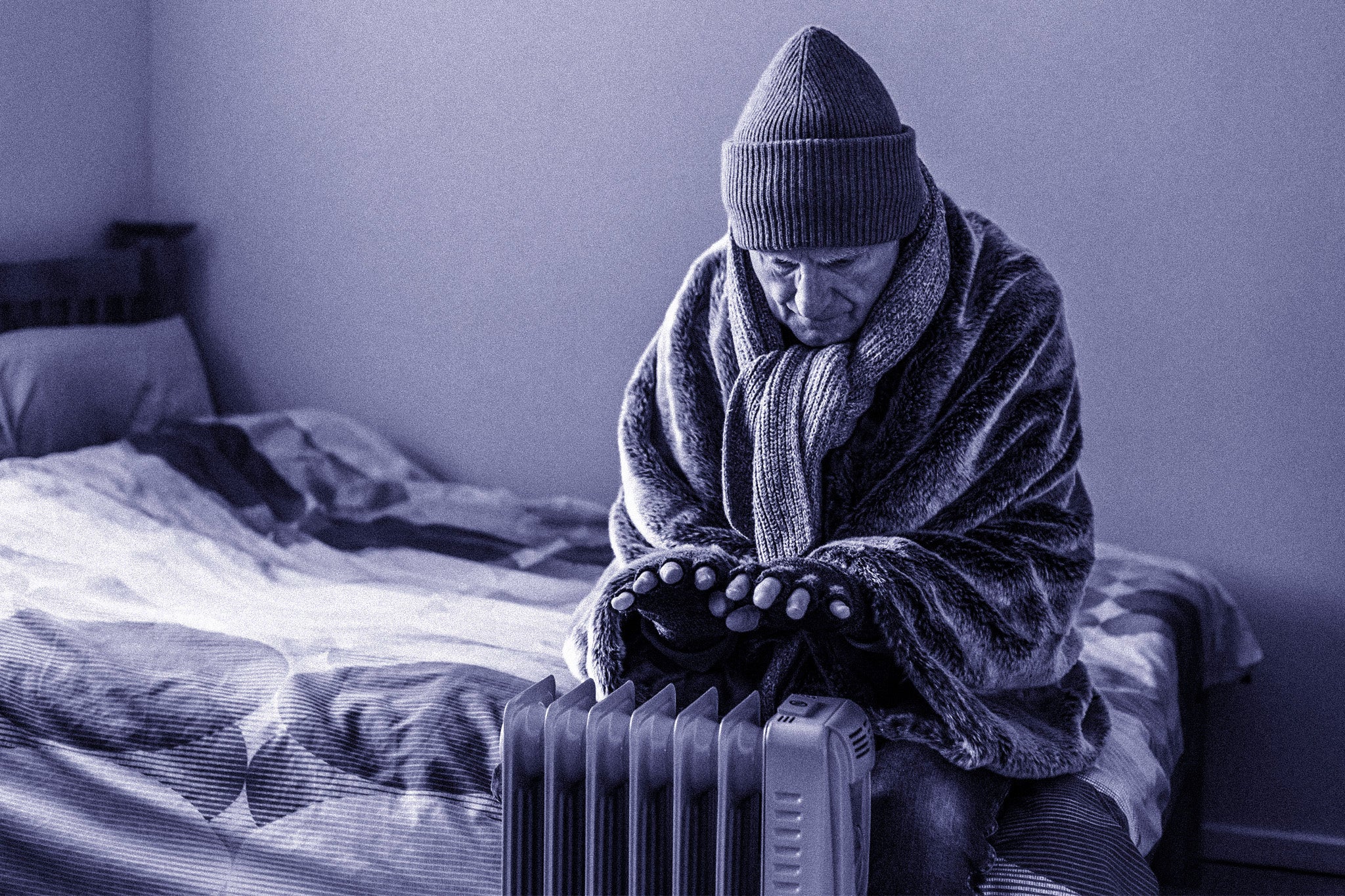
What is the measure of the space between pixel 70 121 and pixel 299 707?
1.77 metres

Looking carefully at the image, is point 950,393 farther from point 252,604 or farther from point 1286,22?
point 1286,22

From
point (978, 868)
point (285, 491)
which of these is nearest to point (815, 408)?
point (978, 868)

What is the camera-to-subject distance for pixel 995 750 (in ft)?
3.82

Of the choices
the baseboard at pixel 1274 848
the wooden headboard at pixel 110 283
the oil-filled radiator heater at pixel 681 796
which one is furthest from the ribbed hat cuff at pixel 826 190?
the wooden headboard at pixel 110 283

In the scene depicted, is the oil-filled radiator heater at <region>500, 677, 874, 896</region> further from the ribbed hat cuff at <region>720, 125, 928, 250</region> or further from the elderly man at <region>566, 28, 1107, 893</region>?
the ribbed hat cuff at <region>720, 125, 928, 250</region>

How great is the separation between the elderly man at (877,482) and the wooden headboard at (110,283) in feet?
5.67

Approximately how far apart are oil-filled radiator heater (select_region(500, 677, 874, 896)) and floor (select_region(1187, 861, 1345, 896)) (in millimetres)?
1361

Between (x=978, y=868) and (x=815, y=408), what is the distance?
43cm

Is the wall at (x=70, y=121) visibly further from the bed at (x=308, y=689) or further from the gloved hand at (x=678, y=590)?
the gloved hand at (x=678, y=590)

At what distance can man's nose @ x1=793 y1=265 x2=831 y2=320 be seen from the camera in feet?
4.02

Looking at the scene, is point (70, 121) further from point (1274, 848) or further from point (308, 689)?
point (1274, 848)

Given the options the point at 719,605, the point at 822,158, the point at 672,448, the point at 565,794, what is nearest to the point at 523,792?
the point at 565,794

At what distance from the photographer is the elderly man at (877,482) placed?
3.74ft

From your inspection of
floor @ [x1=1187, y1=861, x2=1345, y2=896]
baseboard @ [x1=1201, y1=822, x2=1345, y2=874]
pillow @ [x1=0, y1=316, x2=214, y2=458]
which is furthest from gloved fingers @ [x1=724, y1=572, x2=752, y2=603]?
pillow @ [x1=0, y1=316, x2=214, y2=458]
